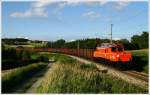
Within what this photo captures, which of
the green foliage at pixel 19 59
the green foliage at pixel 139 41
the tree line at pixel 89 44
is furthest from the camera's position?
the green foliage at pixel 139 41

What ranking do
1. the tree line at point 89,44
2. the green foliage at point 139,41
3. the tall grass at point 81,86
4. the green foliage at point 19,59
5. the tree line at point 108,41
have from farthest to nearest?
the green foliage at point 139,41
the green foliage at point 19,59
the tree line at point 108,41
the tree line at point 89,44
the tall grass at point 81,86

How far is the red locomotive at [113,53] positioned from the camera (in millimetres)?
25656

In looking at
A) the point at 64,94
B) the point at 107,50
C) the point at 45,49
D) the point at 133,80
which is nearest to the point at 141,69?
the point at 107,50

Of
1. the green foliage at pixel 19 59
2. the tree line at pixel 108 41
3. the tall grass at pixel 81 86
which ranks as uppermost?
the tree line at pixel 108 41

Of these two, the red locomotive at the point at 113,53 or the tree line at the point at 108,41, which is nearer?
the tree line at the point at 108,41

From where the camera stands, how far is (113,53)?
26.1 meters


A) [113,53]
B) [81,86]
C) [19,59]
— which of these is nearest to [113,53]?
[113,53]

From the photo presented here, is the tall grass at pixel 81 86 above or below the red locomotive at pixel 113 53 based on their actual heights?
below

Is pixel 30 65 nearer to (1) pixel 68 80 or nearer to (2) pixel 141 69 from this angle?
(2) pixel 141 69

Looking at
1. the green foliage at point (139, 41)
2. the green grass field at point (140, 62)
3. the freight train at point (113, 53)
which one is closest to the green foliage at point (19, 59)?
the freight train at point (113, 53)

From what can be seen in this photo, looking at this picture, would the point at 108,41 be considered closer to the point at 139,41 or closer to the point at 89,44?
the point at 89,44

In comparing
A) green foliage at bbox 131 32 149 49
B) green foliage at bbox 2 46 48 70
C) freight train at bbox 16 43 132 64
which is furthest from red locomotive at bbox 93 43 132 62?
green foliage at bbox 2 46 48 70

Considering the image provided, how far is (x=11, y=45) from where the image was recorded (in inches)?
587

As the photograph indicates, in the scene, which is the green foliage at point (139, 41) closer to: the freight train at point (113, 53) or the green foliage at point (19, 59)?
the freight train at point (113, 53)
